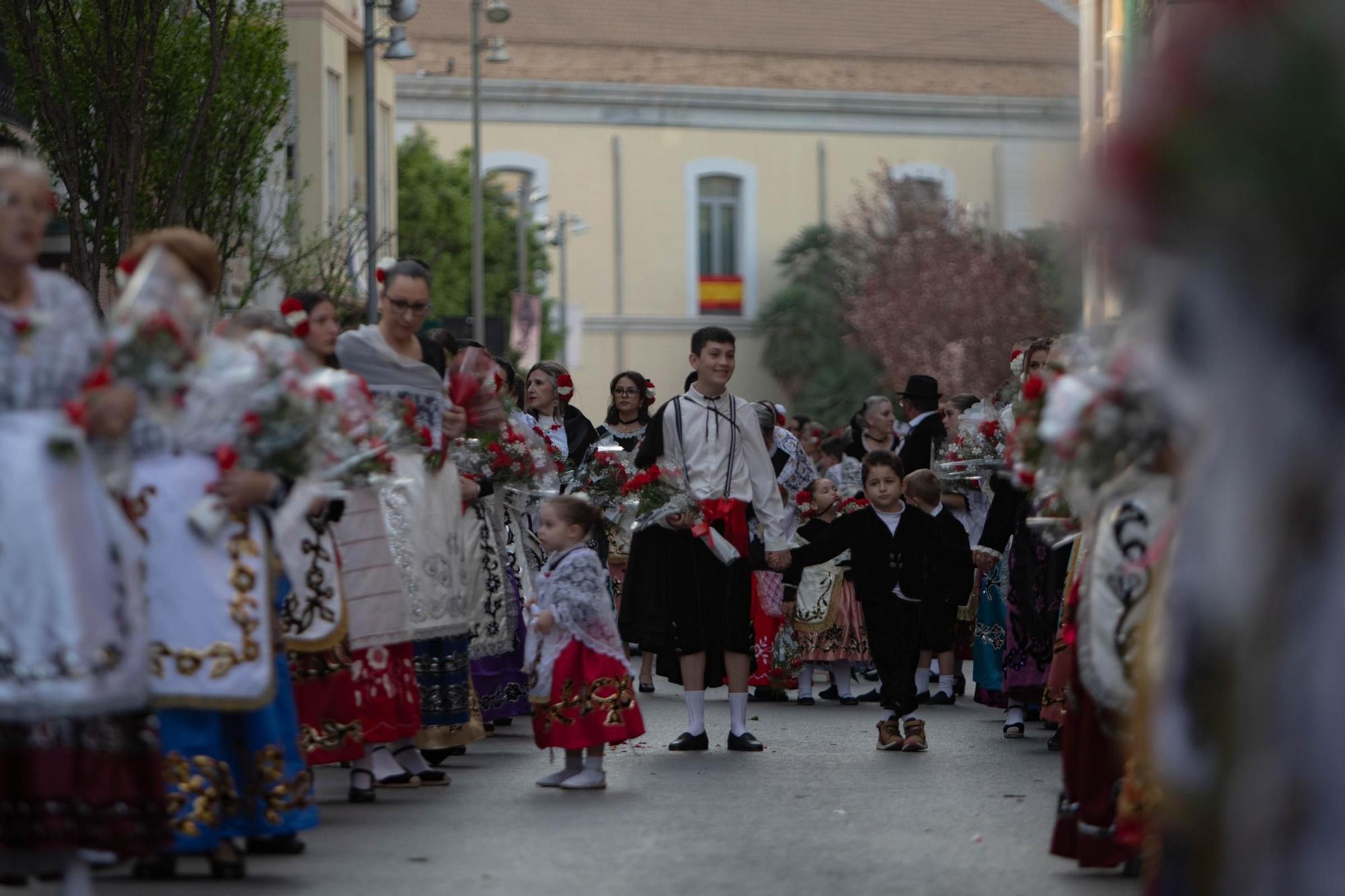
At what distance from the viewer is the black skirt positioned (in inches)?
492

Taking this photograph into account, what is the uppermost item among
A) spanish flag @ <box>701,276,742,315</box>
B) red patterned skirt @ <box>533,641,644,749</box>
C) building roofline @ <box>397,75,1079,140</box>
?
building roofline @ <box>397,75,1079,140</box>

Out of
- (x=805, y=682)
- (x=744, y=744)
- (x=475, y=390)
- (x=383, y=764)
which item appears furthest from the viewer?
(x=805, y=682)

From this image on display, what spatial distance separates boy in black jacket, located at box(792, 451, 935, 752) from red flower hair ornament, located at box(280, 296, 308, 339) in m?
3.96

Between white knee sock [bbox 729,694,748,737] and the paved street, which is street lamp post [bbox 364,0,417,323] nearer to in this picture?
white knee sock [bbox 729,694,748,737]

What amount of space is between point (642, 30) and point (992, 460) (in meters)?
55.7

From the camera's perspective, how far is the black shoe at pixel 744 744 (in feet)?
40.8

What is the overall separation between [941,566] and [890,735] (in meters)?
1.19

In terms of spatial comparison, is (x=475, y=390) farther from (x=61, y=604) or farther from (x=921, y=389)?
(x=921, y=389)

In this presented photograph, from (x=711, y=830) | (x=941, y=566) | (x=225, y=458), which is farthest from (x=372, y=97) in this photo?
(x=225, y=458)

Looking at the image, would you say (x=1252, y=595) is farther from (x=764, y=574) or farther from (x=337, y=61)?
(x=337, y=61)

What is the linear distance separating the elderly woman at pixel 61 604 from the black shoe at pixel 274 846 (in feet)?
4.43

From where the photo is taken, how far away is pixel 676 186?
221 ft

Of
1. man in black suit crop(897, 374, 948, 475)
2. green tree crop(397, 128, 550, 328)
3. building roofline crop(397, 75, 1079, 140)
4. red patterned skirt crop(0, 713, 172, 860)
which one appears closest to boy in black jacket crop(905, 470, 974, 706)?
man in black suit crop(897, 374, 948, 475)

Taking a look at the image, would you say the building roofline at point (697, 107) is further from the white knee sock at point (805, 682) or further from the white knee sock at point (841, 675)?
the white knee sock at point (805, 682)
